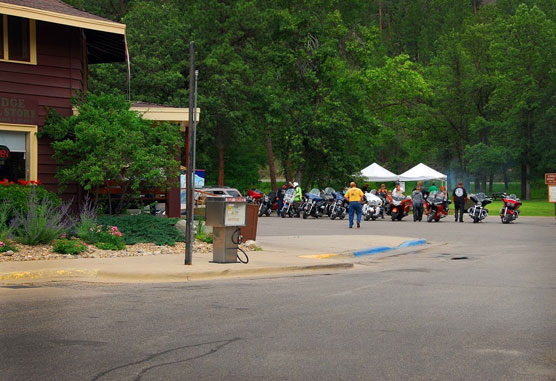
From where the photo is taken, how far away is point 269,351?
23.9 feet

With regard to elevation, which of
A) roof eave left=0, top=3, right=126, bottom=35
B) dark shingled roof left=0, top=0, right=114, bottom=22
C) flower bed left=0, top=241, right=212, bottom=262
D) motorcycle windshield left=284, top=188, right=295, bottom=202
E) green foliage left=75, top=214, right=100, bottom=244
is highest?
dark shingled roof left=0, top=0, right=114, bottom=22

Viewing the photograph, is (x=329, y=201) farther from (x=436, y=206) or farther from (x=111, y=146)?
(x=111, y=146)

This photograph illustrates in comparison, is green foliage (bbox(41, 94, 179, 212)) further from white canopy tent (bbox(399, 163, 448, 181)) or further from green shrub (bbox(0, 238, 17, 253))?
white canopy tent (bbox(399, 163, 448, 181))

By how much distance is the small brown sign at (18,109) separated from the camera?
18.2m

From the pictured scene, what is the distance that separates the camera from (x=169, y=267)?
13.8m

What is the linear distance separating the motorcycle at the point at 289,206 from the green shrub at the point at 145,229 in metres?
20.9

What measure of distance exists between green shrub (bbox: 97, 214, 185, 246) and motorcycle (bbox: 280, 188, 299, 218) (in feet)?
68.7

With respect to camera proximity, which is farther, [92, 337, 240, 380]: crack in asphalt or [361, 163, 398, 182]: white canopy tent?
[361, 163, 398, 182]: white canopy tent

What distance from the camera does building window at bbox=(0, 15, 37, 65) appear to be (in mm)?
18453

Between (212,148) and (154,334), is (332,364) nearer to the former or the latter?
(154,334)

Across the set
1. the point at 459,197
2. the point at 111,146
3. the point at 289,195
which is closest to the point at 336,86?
the point at 289,195

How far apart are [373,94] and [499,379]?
70.4m

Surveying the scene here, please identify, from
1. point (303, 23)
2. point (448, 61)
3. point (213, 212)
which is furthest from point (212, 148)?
point (213, 212)

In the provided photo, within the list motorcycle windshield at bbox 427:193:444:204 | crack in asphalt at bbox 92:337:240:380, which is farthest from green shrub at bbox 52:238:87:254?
motorcycle windshield at bbox 427:193:444:204
